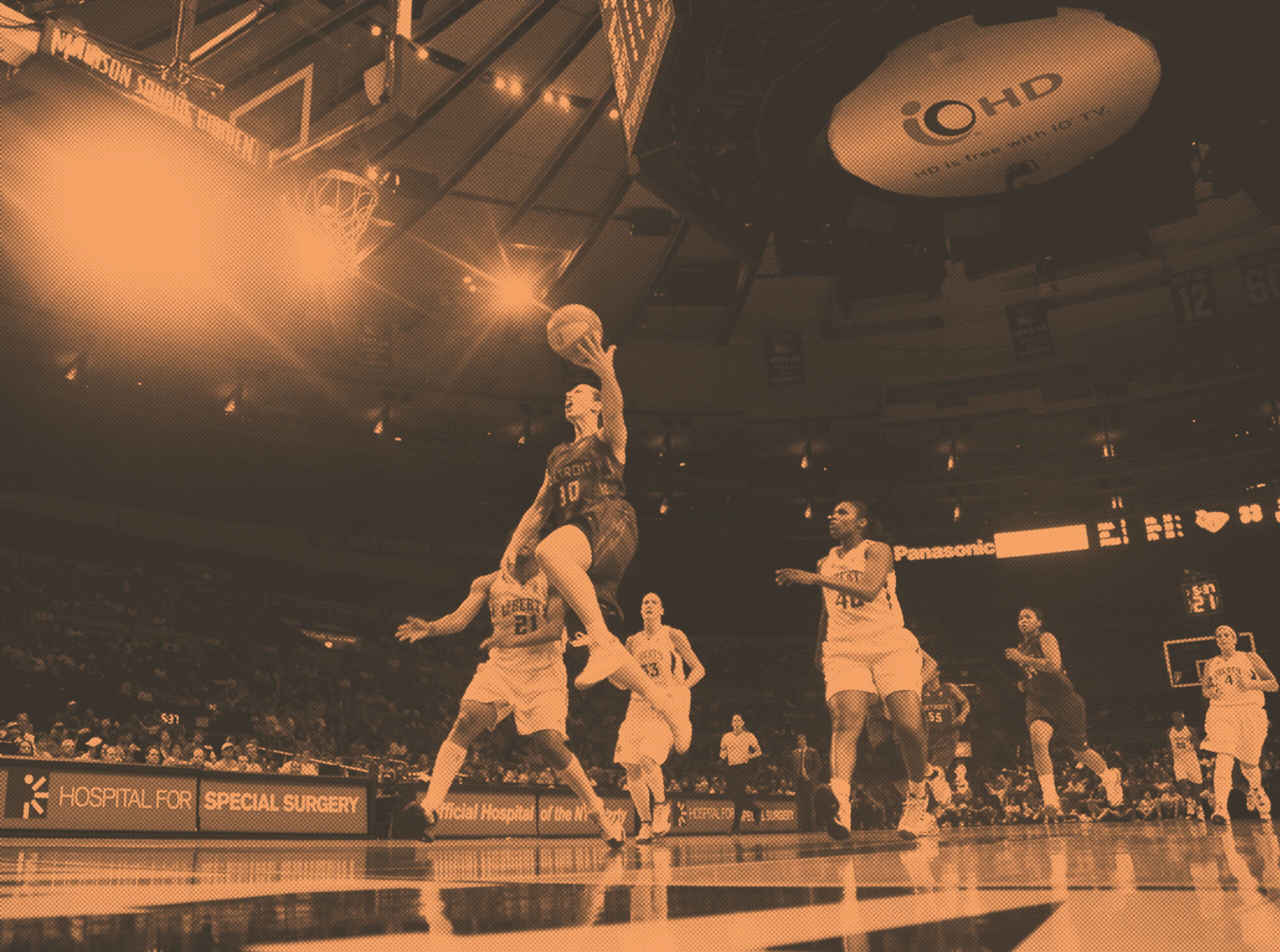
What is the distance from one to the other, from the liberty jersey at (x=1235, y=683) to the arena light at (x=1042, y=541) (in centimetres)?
2110

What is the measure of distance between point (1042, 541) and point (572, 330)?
28348 mm

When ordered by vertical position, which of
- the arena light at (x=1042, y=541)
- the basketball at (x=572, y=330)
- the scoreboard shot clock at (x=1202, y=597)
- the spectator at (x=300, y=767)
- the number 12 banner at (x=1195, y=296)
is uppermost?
the number 12 banner at (x=1195, y=296)

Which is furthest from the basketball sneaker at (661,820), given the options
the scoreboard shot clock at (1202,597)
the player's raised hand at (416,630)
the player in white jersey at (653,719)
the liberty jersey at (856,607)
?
the scoreboard shot clock at (1202,597)

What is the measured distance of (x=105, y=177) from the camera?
12.8 meters

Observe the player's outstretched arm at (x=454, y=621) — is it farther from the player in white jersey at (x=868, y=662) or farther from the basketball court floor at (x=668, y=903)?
the player in white jersey at (x=868, y=662)

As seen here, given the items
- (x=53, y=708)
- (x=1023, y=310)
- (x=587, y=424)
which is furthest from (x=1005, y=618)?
(x=587, y=424)

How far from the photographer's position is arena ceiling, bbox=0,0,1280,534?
11.0 m

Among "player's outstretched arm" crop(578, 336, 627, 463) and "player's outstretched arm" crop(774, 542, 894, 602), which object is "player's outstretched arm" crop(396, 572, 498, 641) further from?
"player's outstretched arm" crop(774, 542, 894, 602)

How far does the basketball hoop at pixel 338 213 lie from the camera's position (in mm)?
12375

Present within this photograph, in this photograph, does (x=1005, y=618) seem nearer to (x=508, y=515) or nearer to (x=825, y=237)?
(x=508, y=515)

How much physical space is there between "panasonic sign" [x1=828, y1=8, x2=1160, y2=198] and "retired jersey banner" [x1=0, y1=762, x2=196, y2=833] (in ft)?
34.1

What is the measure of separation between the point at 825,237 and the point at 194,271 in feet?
42.7

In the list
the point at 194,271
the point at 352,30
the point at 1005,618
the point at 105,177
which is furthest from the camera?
the point at 1005,618

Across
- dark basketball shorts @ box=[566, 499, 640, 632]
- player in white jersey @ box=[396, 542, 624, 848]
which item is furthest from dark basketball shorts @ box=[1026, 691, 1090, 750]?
dark basketball shorts @ box=[566, 499, 640, 632]
